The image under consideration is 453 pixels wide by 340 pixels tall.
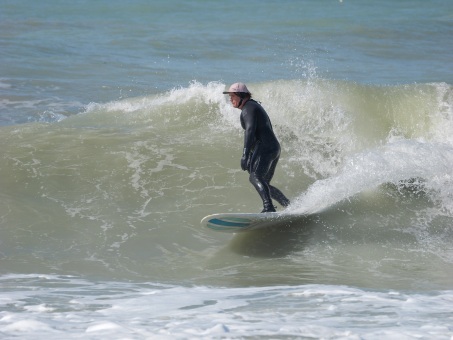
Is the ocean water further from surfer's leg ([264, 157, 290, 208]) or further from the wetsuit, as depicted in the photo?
the wetsuit

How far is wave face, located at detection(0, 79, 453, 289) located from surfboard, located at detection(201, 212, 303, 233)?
0.15 meters

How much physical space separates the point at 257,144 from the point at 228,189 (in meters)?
1.97

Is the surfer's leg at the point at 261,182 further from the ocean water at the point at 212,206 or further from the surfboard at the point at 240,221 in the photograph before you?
the ocean water at the point at 212,206

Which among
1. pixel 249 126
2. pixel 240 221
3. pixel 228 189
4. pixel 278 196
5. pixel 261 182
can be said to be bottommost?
pixel 240 221

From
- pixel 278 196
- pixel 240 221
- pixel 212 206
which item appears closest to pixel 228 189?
pixel 212 206

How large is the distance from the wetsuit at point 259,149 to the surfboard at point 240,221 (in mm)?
145

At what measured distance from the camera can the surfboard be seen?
322 inches

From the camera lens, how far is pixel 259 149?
8750 millimetres

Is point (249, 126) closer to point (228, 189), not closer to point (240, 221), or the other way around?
point (240, 221)

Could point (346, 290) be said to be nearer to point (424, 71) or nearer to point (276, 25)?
point (424, 71)

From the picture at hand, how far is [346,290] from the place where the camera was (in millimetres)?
6582

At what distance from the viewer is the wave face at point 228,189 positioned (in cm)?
795

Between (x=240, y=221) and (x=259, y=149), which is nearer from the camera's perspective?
(x=240, y=221)

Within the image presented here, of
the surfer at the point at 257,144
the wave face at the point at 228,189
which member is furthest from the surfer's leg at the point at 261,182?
the wave face at the point at 228,189
